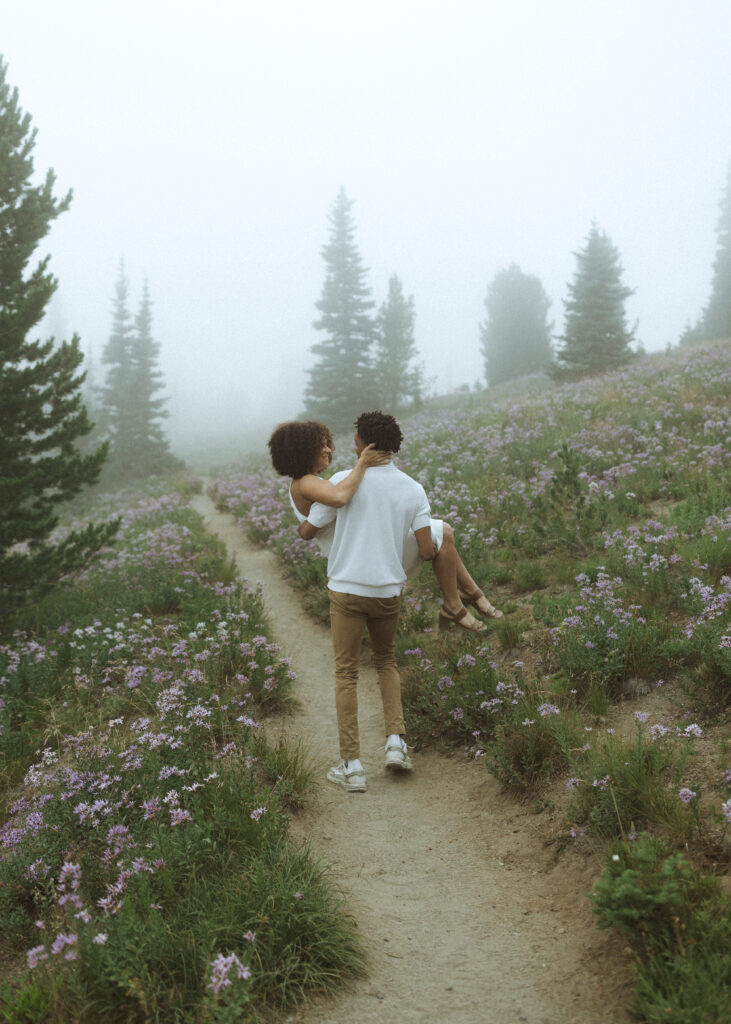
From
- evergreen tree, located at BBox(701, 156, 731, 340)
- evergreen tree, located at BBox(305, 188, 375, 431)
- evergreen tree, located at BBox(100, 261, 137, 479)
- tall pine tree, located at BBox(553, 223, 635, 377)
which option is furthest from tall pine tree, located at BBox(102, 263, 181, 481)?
evergreen tree, located at BBox(701, 156, 731, 340)

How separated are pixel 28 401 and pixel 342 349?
1007 inches

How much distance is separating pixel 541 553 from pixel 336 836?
199 inches

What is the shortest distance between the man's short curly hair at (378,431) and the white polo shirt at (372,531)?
0.18 meters

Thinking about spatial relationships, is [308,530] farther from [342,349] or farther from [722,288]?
[722,288]

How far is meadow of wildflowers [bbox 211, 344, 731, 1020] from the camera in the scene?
3.84m

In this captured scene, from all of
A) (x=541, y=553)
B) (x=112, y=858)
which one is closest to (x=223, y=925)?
(x=112, y=858)

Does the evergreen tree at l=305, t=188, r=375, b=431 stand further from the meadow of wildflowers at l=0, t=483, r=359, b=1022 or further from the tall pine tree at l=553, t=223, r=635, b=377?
the meadow of wildflowers at l=0, t=483, r=359, b=1022

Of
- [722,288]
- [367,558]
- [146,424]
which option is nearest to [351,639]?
[367,558]

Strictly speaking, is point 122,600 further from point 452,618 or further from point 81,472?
point 452,618

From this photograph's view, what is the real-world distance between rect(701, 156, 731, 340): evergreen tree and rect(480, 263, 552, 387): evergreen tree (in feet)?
33.8

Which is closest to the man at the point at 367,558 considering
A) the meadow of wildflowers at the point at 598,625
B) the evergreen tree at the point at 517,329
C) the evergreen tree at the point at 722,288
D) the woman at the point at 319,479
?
the woman at the point at 319,479

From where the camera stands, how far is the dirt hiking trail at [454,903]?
2930mm

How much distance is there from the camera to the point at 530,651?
20.3 feet

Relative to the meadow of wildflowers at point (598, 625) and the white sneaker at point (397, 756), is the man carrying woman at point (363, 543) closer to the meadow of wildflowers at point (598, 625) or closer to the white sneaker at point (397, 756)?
the white sneaker at point (397, 756)
